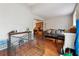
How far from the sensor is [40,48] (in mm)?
1718

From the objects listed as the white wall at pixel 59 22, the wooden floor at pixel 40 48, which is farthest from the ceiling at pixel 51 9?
the wooden floor at pixel 40 48

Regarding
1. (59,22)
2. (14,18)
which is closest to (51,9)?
(59,22)

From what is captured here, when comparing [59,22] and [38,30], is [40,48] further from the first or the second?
[59,22]

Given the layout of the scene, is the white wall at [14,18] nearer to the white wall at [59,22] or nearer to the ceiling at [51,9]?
the ceiling at [51,9]

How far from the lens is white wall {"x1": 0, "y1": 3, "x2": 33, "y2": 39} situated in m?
1.59

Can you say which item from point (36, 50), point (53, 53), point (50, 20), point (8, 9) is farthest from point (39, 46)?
point (8, 9)

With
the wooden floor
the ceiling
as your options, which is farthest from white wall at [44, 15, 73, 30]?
the wooden floor

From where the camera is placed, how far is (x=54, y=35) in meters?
1.70

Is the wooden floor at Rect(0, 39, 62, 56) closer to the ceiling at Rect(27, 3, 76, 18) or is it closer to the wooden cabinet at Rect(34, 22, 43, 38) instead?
the wooden cabinet at Rect(34, 22, 43, 38)

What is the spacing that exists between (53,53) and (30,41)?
409 millimetres

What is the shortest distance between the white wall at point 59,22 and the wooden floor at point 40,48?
0.24 m

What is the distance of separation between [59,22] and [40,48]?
0.51 meters

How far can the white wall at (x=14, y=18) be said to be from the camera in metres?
1.59

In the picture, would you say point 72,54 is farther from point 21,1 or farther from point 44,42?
point 21,1
